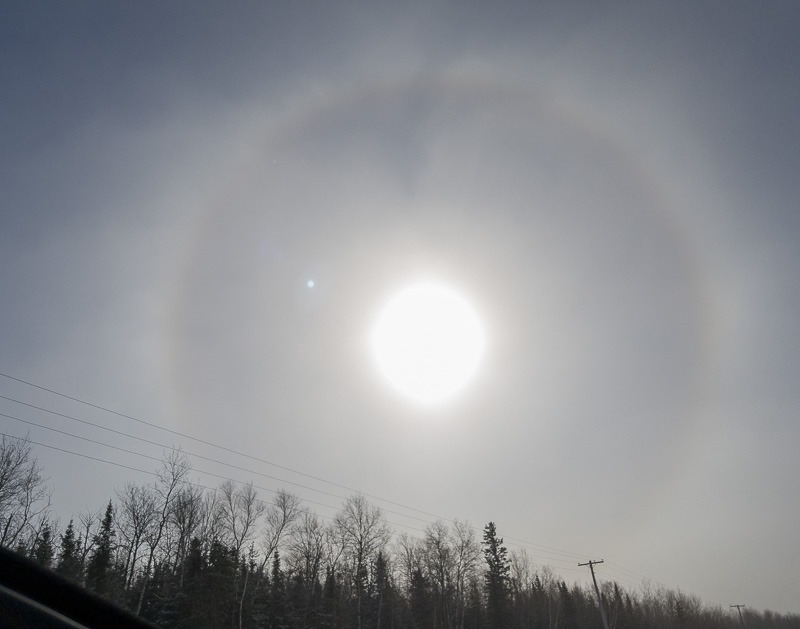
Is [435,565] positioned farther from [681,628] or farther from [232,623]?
[681,628]

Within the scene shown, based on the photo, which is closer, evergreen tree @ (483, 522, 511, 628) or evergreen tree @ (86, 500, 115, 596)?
evergreen tree @ (86, 500, 115, 596)

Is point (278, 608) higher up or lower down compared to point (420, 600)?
lower down

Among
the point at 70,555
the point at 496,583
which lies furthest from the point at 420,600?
the point at 70,555

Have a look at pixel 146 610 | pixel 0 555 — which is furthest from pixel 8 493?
pixel 0 555

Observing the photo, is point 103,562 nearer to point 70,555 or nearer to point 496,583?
point 70,555

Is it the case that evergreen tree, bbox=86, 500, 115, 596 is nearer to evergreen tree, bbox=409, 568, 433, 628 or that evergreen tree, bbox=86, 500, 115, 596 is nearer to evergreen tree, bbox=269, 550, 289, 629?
evergreen tree, bbox=269, 550, 289, 629

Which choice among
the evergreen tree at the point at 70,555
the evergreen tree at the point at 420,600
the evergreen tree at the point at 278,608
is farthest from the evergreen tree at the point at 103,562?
the evergreen tree at the point at 420,600

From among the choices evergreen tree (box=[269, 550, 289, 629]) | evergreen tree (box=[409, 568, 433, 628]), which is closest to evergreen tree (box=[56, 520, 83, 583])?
evergreen tree (box=[269, 550, 289, 629])
